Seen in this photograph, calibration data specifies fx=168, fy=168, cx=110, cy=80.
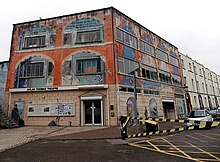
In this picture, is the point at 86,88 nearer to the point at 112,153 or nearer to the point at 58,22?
the point at 58,22

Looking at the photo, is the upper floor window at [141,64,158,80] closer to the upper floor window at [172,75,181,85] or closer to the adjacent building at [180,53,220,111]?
the upper floor window at [172,75,181,85]

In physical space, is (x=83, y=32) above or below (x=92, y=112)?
above

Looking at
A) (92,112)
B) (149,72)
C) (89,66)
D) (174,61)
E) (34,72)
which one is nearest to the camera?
(92,112)

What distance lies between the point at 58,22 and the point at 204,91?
117 feet

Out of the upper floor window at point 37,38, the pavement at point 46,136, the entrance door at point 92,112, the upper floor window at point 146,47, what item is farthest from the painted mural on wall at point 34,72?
the upper floor window at point 146,47

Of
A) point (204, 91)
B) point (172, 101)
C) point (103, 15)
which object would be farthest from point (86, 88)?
point (204, 91)

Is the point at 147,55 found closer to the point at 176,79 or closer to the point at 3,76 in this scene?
the point at 176,79

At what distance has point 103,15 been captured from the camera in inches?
732

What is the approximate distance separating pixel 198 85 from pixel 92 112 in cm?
2952

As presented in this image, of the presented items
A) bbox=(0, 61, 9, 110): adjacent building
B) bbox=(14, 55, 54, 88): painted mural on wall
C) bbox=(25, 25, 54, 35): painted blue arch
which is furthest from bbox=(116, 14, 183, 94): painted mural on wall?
bbox=(0, 61, 9, 110): adjacent building

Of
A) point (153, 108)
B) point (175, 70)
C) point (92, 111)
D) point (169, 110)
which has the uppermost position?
point (175, 70)

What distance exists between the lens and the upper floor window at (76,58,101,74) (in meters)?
17.4

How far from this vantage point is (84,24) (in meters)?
18.8

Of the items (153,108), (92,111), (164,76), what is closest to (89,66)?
(92,111)
